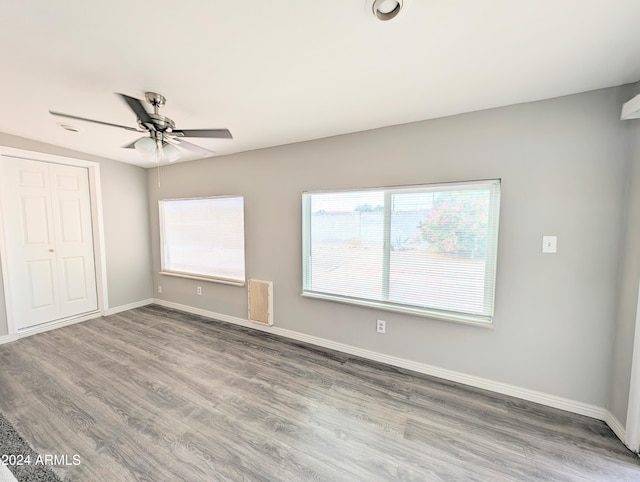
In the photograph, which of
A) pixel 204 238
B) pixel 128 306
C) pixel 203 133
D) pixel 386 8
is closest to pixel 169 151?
pixel 203 133

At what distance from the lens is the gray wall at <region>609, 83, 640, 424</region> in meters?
1.65

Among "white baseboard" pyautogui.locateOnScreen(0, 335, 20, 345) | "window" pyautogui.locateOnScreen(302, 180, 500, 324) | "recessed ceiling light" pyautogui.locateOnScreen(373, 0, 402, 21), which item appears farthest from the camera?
"white baseboard" pyautogui.locateOnScreen(0, 335, 20, 345)

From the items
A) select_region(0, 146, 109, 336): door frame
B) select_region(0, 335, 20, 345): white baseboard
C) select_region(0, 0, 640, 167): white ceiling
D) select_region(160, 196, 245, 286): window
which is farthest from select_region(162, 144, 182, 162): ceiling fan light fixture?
select_region(0, 335, 20, 345): white baseboard

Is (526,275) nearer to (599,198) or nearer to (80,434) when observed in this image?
(599,198)

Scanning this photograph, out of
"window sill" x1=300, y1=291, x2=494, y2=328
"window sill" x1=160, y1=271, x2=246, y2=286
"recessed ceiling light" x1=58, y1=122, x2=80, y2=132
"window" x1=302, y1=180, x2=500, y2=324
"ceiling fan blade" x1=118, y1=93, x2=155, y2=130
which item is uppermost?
"recessed ceiling light" x1=58, y1=122, x2=80, y2=132

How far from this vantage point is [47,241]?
336 cm

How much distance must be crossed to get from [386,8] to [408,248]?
71.9 inches

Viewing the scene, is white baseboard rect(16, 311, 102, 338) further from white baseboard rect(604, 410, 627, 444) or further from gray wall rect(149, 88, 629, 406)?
white baseboard rect(604, 410, 627, 444)

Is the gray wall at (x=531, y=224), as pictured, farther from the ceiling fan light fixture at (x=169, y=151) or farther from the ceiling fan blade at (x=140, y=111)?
the ceiling fan blade at (x=140, y=111)

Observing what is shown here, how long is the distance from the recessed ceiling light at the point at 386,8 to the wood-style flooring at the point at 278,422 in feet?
7.94

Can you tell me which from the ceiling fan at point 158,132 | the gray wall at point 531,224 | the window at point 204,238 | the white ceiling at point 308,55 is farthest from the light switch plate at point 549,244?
the window at point 204,238

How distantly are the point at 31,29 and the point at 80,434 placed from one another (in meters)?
2.44

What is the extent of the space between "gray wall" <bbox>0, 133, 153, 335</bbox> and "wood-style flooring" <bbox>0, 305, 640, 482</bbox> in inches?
57.0

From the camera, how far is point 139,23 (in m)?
1.27
